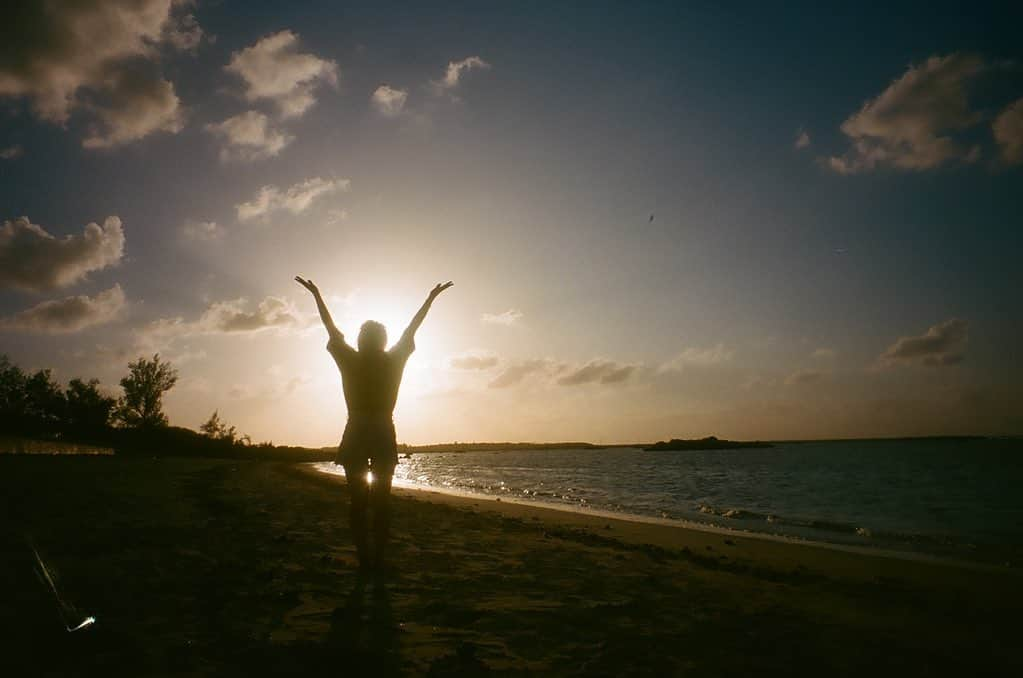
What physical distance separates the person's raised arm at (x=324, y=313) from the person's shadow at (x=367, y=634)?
2399 millimetres

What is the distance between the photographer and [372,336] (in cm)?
510

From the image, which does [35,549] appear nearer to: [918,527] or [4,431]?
[918,527]

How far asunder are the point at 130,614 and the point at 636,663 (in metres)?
3.44

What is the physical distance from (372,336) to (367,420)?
2.74ft

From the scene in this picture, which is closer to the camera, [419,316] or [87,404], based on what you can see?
[419,316]

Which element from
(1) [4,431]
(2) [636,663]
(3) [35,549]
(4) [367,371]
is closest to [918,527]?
(2) [636,663]

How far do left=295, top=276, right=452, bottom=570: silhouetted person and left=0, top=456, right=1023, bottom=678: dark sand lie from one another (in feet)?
2.21

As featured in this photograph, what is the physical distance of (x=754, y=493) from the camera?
2673 cm

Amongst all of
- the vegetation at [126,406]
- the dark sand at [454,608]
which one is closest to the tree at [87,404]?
the vegetation at [126,406]

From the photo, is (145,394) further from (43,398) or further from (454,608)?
(454,608)

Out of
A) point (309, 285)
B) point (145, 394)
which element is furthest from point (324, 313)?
point (145, 394)

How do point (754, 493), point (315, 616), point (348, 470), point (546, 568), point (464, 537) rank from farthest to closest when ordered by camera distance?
point (754, 493), point (464, 537), point (546, 568), point (348, 470), point (315, 616)

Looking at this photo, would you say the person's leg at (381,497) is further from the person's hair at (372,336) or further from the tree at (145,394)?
the tree at (145,394)

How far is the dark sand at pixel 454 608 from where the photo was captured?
10.0 feet
